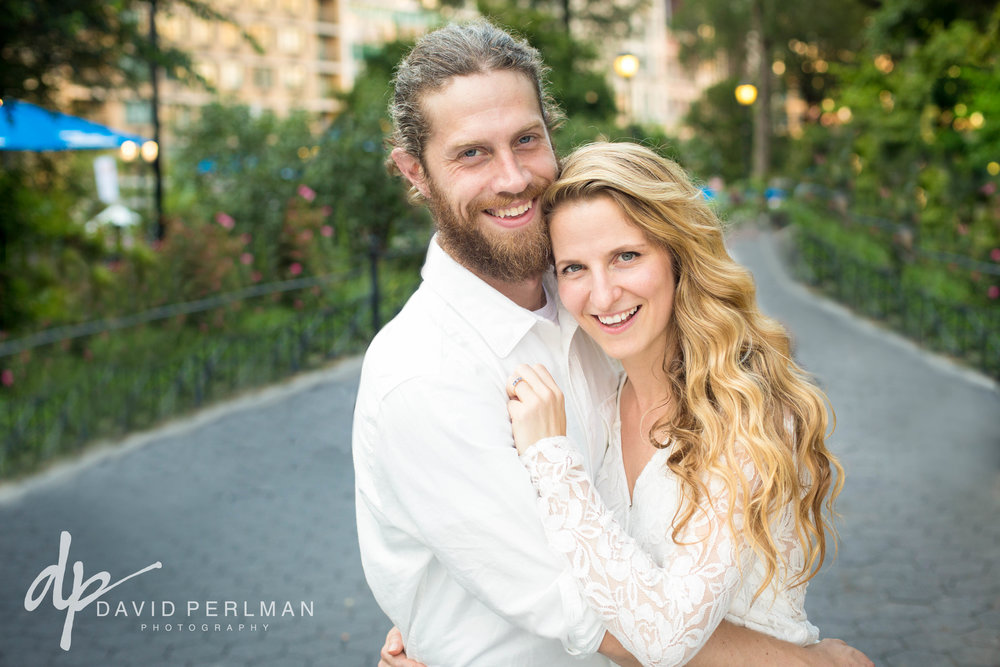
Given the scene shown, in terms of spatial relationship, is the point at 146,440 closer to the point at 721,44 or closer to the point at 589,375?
the point at 589,375

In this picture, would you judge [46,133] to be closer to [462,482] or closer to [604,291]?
[604,291]

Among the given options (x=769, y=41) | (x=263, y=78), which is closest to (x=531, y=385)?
(x=769, y=41)

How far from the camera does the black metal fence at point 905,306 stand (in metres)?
9.59

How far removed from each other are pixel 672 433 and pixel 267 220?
10.4 metres

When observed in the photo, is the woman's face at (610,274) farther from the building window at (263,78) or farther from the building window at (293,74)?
the building window at (293,74)

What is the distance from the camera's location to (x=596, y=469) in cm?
242

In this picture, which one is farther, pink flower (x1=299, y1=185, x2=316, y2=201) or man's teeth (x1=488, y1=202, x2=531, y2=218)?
pink flower (x1=299, y1=185, x2=316, y2=201)

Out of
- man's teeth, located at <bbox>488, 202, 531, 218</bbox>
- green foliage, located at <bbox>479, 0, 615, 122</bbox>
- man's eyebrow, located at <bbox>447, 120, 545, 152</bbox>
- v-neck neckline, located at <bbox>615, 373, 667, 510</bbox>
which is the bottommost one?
v-neck neckline, located at <bbox>615, 373, 667, 510</bbox>

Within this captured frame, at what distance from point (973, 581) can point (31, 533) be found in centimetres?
603

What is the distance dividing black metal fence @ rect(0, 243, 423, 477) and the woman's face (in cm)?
658

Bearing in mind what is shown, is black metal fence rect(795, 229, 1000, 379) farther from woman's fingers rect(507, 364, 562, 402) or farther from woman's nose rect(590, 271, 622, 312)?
woman's fingers rect(507, 364, 562, 402)

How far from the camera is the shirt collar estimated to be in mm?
2219

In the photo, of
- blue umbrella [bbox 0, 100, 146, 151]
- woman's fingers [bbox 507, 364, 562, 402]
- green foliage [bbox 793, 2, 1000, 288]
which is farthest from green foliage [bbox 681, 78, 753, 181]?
woman's fingers [bbox 507, 364, 562, 402]
